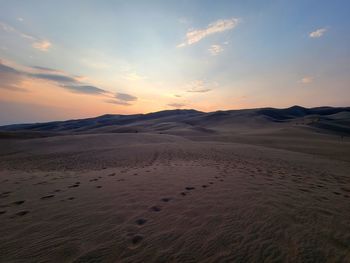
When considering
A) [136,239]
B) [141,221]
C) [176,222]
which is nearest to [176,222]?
[176,222]

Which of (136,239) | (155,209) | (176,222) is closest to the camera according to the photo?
(136,239)

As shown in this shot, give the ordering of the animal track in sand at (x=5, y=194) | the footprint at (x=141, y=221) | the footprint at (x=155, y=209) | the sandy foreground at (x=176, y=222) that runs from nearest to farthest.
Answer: the sandy foreground at (x=176, y=222)
the footprint at (x=141, y=221)
the footprint at (x=155, y=209)
the animal track in sand at (x=5, y=194)

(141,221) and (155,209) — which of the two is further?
(155,209)

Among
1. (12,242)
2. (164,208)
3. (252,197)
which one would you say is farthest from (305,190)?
(12,242)

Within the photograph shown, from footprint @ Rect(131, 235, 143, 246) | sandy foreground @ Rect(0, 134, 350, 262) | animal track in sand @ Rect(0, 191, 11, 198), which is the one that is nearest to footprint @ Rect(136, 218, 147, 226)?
sandy foreground @ Rect(0, 134, 350, 262)

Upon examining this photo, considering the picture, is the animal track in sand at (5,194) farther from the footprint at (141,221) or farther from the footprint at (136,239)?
the footprint at (136,239)

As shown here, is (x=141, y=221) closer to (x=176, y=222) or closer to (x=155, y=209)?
(x=155, y=209)

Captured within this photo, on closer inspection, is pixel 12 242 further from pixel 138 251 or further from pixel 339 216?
pixel 339 216

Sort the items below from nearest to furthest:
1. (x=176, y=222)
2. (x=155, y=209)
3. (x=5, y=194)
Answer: (x=176, y=222)
(x=155, y=209)
(x=5, y=194)

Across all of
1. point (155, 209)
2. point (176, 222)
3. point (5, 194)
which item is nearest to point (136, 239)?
point (176, 222)

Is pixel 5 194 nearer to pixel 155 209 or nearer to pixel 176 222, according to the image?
pixel 155 209

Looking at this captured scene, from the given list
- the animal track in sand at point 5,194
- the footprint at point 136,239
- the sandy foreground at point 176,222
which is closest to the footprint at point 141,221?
the sandy foreground at point 176,222

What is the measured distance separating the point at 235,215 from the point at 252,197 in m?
1.44

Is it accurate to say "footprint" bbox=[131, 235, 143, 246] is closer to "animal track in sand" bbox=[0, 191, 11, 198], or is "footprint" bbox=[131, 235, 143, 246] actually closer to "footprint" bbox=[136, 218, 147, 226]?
"footprint" bbox=[136, 218, 147, 226]
